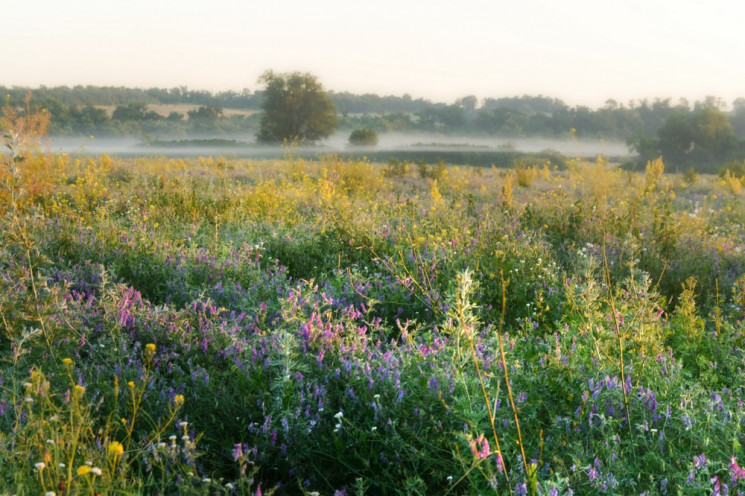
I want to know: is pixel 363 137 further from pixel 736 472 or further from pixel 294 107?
pixel 736 472

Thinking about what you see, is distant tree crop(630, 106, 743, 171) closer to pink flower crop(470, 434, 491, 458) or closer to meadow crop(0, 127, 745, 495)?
meadow crop(0, 127, 745, 495)

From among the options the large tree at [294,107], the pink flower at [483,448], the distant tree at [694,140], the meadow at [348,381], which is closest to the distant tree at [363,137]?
the large tree at [294,107]

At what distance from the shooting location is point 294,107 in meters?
54.8

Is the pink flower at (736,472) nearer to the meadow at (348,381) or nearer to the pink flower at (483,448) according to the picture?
the meadow at (348,381)

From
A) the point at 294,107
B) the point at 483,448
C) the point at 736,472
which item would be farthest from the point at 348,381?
the point at 294,107

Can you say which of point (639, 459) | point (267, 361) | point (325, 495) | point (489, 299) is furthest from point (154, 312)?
point (639, 459)

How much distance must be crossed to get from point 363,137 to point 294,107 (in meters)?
7.80

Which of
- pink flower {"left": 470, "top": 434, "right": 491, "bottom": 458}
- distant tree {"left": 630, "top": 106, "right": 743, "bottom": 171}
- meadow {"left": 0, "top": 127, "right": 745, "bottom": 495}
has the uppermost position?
distant tree {"left": 630, "top": 106, "right": 743, "bottom": 171}

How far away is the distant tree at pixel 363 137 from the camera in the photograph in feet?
185

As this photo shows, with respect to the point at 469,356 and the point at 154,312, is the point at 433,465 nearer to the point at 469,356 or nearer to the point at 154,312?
the point at 469,356

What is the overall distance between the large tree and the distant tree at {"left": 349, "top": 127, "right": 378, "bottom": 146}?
3.21 meters

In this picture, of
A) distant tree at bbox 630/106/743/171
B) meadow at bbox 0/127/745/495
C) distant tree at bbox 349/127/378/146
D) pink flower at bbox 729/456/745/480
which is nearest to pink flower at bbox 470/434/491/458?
meadow at bbox 0/127/745/495

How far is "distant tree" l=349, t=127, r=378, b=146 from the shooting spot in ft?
185

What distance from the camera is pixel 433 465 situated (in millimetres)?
2381
